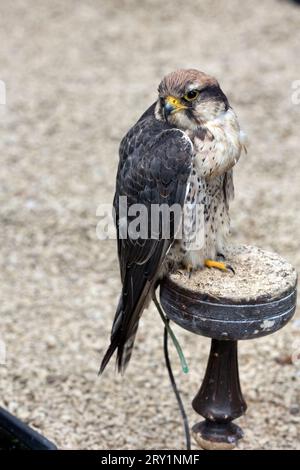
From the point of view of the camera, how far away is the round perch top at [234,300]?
2.54 m

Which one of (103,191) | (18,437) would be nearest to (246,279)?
(18,437)

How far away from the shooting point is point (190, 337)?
174 inches

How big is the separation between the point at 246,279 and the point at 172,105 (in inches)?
26.0

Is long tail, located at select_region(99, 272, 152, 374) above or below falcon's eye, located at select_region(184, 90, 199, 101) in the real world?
below

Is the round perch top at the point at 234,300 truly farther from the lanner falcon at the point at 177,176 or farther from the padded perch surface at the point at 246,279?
the lanner falcon at the point at 177,176

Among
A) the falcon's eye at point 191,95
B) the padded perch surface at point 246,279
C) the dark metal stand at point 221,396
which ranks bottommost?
the dark metal stand at point 221,396

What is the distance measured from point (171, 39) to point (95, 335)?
18.2 ft

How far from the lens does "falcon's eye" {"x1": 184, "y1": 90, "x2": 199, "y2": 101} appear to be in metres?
2.66

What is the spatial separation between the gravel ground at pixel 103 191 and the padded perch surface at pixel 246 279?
1119mm

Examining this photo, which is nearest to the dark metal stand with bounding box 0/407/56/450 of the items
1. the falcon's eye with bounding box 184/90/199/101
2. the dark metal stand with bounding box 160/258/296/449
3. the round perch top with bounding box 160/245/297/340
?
the dark metal stand with bounding box 160/258/296/449

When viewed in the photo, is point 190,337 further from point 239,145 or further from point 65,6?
point 65,6

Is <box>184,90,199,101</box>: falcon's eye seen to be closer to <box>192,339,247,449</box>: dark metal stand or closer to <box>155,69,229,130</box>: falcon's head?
<box>155,69,229,130</box>: falcon's head

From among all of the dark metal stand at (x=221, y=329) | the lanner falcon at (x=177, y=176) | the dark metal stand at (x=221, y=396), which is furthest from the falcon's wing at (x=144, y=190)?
the dark metal stand at (x=221, y=396)

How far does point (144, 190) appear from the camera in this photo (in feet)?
9.25
